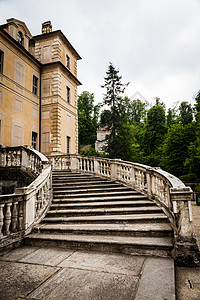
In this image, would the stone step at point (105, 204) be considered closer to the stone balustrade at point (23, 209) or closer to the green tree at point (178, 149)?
the stone balustrade at point (23, 209)

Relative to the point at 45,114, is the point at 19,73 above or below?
above

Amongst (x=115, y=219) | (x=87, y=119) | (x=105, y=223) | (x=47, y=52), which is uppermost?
(x=87, y=119)

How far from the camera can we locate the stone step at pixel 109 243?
14.0 feet

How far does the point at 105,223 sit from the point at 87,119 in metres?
45.7

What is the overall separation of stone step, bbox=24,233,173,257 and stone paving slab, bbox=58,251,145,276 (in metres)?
0.21

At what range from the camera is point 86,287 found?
9.92 ft

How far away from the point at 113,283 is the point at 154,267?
0.93m

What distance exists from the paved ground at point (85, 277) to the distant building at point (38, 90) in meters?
12.6

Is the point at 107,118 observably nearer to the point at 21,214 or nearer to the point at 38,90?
the point at 38,90

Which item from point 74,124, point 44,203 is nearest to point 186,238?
point 44,203

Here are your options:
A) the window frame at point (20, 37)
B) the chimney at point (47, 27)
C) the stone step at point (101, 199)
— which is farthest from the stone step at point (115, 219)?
the chimney at point (47, 27)

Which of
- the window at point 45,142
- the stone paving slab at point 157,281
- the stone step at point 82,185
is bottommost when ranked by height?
the stone paving slab at point 157,281

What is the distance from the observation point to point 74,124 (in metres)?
23.1

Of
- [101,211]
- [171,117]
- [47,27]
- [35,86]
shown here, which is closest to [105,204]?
[101,211]
